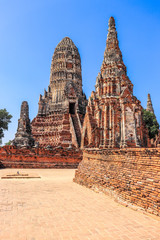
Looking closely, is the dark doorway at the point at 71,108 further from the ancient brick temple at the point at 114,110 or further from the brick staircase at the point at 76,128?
the ancient brick temple at the point at 114,110

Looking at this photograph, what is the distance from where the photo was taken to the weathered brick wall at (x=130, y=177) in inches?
202

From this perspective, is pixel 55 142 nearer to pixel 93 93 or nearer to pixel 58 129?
pixel 58 129

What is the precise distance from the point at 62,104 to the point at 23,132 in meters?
14.8

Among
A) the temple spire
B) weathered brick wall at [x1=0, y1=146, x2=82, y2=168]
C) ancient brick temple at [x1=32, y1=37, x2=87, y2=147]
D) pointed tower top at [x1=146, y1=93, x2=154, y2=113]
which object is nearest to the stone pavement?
weathered brick wall at [x1=0, y1=146, x2=82, y2=168]

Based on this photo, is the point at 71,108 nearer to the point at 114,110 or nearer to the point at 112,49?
the point at 112,49

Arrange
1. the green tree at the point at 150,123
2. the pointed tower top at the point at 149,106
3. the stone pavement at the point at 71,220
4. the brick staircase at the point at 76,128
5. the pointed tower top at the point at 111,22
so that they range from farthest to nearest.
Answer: the pointed tower top at the point at 149,106 → the green tree at the point at 150,123 → the brick staircase at the point at 76,128 → the pointed tower top at the point at 111,22 → the stone pavement at the point at 71,220

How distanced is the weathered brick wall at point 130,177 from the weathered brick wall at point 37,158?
10544 mm

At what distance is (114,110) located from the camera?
1878 cm

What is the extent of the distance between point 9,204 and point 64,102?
30367 mm

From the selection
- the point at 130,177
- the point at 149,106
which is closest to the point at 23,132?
the point at 130,177

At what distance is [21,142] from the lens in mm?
21484

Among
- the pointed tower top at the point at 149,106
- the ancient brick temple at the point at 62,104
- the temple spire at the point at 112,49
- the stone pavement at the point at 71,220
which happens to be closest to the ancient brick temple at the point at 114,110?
the temple spire at the point at 112,49

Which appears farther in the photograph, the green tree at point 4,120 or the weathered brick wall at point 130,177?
the green tree at point 4,120

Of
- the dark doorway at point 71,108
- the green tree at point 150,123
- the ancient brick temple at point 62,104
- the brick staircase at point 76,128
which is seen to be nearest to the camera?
the brick staircase at point 76,128
